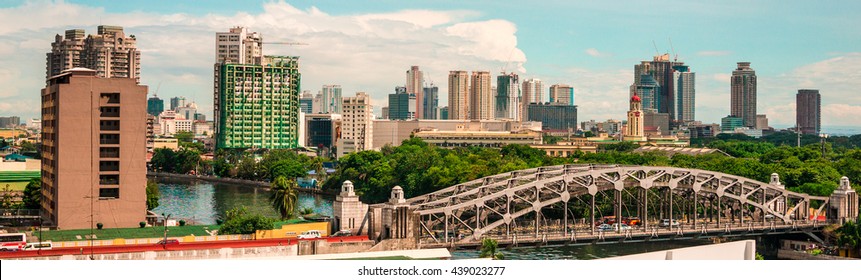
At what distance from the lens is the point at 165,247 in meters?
24.5

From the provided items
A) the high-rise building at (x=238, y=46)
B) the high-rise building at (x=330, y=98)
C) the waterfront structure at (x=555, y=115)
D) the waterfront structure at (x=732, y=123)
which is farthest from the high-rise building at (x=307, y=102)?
the high-rise building at (x=238, y=46)

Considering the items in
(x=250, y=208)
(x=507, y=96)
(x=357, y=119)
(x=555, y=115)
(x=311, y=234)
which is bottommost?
(x=250, y=208)

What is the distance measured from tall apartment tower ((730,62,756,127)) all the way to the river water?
80496 mm

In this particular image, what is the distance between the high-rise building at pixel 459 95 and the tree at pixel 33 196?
102 meters

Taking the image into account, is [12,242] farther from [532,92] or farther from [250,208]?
[532,92]

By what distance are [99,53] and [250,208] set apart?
1472 inches

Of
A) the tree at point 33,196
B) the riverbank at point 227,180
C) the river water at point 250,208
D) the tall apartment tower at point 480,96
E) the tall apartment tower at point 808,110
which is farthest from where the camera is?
the tall apartment tower at point 480,96

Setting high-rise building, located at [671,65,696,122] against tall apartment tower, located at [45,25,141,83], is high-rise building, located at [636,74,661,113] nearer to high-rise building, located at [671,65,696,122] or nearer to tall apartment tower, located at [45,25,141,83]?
high-rise building, located at [671,65,696,122]

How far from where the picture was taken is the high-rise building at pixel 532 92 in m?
174

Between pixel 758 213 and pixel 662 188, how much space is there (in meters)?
3.24

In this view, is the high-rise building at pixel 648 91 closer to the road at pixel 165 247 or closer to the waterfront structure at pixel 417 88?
the waterfront structure at pixel 417 88

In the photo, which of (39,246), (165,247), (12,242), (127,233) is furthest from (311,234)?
(12,242)

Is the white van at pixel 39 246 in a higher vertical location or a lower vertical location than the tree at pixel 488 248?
higher
